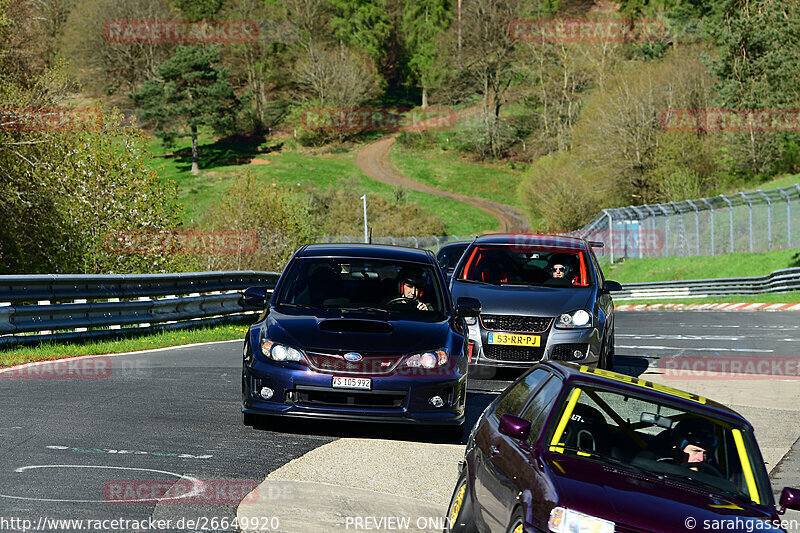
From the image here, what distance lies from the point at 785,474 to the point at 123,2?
4505 inches

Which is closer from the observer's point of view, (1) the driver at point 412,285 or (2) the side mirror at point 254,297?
(1) the driver at point 412,285

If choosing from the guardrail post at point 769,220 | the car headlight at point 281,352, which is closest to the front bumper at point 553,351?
the car headlight at point 281,352

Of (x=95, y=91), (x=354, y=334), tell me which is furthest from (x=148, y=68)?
(x=354, y=334)

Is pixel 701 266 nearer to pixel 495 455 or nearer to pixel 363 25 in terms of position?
pixel 495 455

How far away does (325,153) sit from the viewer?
110312 mm

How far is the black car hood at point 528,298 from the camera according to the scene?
42.4ft

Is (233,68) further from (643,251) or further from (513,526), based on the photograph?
(513,526)

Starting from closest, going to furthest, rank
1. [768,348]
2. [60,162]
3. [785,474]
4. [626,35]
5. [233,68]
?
[785,474] → [768,348] → [60,162] → [626,35] → [233,68]

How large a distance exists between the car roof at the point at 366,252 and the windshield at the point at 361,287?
0.08 metres

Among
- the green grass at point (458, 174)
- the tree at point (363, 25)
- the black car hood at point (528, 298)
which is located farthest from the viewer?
the tree at point (363, 25)
